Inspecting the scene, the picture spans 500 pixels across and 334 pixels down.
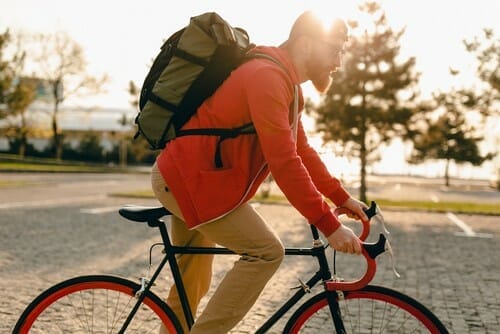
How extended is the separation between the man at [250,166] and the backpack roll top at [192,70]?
48mm

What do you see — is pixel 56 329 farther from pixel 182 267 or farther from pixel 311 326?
pixel 311 326

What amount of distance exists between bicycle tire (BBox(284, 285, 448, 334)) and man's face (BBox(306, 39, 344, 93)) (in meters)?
0.87

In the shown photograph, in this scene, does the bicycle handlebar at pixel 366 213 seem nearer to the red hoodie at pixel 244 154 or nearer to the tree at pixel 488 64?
the red hoodie at pixel 244 154

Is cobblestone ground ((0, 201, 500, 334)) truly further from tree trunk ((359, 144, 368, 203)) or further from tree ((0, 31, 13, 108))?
tree ((0, 31, 13, 108))

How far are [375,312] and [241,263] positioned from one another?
2.21 ft

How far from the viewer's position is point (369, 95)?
23688 mm

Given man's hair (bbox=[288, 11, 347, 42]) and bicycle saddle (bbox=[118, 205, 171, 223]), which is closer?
man's hair (bbox=[288, 11, 347, 42])

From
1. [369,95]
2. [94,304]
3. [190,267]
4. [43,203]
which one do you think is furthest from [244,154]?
[369,95]

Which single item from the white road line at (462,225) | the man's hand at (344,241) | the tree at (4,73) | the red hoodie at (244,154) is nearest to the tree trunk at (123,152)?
the tree at (4,73)

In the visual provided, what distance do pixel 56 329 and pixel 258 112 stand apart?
1581 millimetres

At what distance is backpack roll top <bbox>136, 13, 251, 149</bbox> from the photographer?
8.59 ft

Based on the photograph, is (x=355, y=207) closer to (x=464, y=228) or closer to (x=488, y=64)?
(x=464, y=228)

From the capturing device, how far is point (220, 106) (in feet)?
8.51

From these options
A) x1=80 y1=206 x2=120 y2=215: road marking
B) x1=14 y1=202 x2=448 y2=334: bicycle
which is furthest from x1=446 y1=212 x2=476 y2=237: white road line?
x1=14 y1=202 x2=448 y2=334: bicycle
